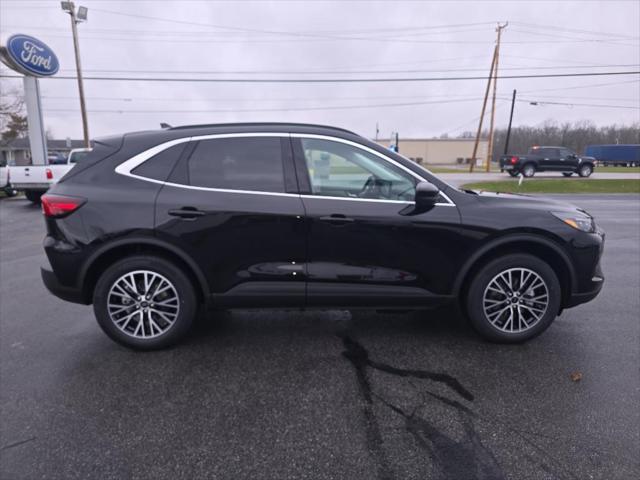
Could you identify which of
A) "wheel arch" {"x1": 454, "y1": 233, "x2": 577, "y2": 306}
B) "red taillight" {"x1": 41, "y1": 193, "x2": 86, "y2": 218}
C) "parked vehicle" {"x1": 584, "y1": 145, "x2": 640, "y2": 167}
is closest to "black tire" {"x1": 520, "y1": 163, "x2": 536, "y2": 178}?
"parked vehicle" {"x1": 584, "y1": 145, "x2": 640, "y2": 167}

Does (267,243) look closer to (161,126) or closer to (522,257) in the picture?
(161,126)

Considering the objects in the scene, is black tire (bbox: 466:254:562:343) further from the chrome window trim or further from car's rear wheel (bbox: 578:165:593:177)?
car's rear wheel (bbox: 578:165:593:177)

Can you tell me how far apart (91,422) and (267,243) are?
1.65 meters

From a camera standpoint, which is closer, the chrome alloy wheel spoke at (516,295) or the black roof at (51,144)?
the chrome alloy wheel spoke at (516,295)

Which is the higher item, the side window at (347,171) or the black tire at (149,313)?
the side window at (347,171)

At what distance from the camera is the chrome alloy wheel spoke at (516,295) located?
3.19 metres

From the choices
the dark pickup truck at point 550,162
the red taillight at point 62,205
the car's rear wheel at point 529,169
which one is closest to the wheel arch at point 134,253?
the red taillight at point 62,205

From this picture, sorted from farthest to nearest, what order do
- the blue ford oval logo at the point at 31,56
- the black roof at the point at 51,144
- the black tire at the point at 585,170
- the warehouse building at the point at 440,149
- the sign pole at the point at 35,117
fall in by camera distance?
1. the warehouse building at the point at 440,149
2. the black roof at the point at 51,144
3. the black tire at the point at 585,170
4. the sign pole at the point at 35,117
5. the blue ford oval logo at the point at 31,56

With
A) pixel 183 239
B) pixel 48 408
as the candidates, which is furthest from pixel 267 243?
pixel 48 408

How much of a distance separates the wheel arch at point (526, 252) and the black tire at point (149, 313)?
2.27m

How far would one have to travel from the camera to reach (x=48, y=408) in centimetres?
249

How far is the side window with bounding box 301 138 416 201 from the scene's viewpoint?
312 cm

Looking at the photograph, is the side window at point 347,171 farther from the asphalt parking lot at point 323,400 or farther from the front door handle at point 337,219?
the asphalt parking lot at point 323,400

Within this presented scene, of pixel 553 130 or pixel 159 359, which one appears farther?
pixel 553 130
